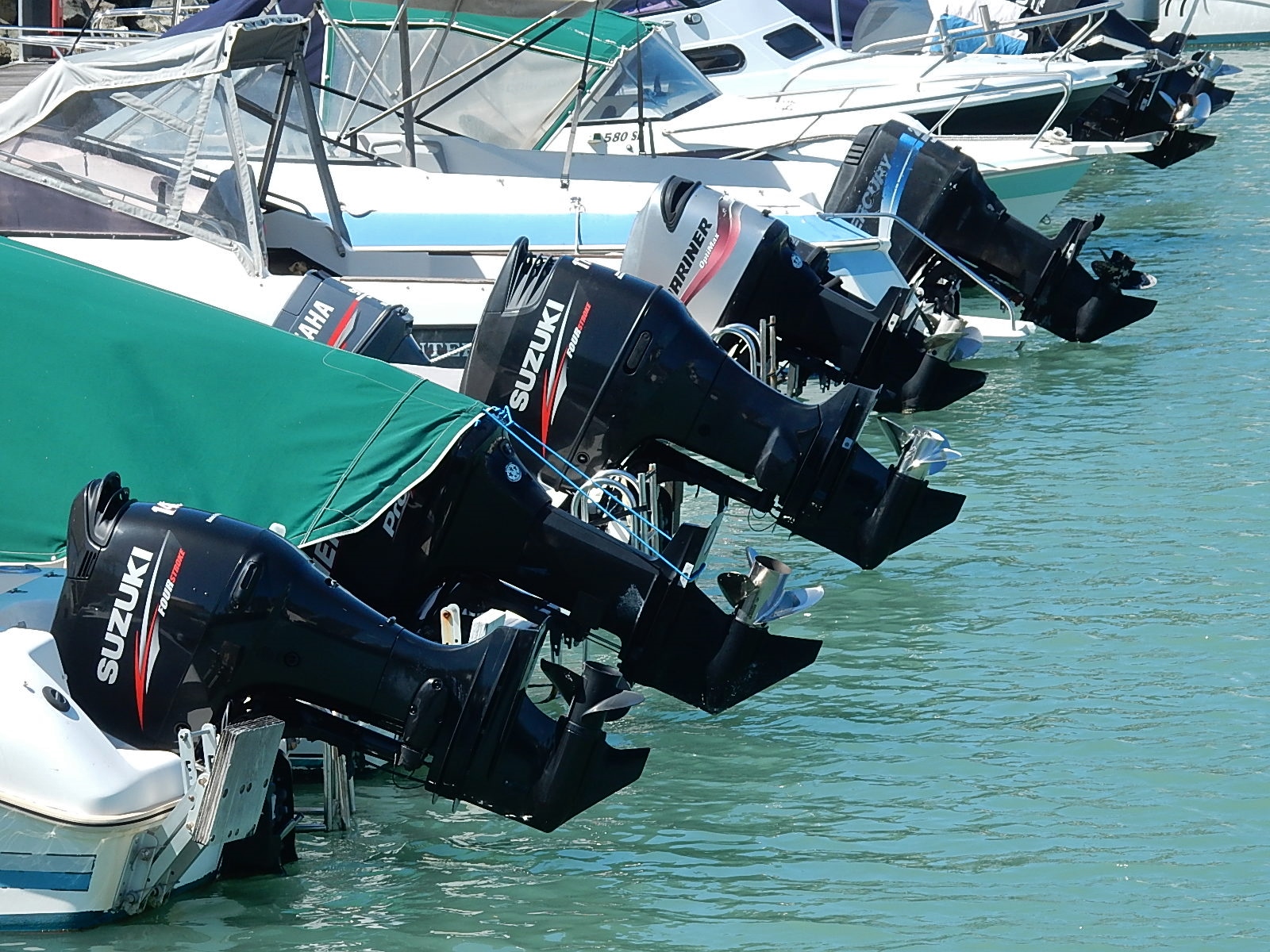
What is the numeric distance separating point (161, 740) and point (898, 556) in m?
4.17

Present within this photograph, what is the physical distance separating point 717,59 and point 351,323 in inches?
407

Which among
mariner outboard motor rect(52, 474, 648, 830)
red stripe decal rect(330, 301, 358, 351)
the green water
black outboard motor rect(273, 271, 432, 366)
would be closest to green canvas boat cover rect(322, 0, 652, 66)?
the green water

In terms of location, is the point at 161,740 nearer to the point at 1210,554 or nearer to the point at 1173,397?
the point at 1210,554

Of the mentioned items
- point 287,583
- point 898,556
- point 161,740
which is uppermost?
point 287,583

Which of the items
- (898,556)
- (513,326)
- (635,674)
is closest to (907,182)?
(898,556)

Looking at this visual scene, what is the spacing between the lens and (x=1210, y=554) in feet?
25.5

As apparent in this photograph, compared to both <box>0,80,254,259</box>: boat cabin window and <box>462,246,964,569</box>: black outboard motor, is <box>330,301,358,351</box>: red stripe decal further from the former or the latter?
<box>0,80,254,259</box>: boat cabin window

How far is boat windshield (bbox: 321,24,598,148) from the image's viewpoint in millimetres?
12258

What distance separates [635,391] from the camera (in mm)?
6539

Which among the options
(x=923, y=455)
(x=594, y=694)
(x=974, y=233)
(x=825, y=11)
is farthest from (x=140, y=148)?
(x=825, y=11)

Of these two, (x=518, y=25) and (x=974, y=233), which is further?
(x=518, y=25)

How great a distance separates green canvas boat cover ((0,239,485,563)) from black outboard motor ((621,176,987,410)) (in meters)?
3.27

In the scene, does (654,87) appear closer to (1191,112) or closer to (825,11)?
(825,11)

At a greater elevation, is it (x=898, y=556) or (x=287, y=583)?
(x=287, y=583)
